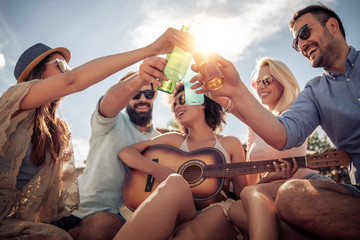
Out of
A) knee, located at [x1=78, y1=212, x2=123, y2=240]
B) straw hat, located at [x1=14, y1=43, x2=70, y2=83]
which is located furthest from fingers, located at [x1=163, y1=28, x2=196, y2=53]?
knee, located at [x1=78, y1=212, x2=123, y2=240]

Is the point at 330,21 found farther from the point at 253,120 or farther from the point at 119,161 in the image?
the point at 119,161

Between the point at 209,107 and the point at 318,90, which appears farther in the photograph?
the point at 209,107

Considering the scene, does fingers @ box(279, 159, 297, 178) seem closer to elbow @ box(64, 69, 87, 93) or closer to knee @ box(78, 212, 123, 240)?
knee @ box(78, 212, 123, 240)

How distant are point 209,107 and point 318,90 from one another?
1.69 m

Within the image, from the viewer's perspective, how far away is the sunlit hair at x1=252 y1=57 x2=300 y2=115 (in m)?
3.26

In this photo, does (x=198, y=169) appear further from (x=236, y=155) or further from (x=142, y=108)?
(x=142, y=108)

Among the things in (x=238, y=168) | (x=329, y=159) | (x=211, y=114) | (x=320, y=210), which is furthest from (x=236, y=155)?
(x=320, y=210)

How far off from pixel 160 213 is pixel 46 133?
1.38 metres

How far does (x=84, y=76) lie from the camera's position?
182 centimetres

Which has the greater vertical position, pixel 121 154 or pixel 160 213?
pixel 121 154

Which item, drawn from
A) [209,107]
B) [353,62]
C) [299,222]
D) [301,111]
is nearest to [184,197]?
[299,222]

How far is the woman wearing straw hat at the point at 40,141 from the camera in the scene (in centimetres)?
170

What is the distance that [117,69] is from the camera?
189 centimetres

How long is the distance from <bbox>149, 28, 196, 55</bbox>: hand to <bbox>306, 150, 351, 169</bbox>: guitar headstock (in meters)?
1.59
